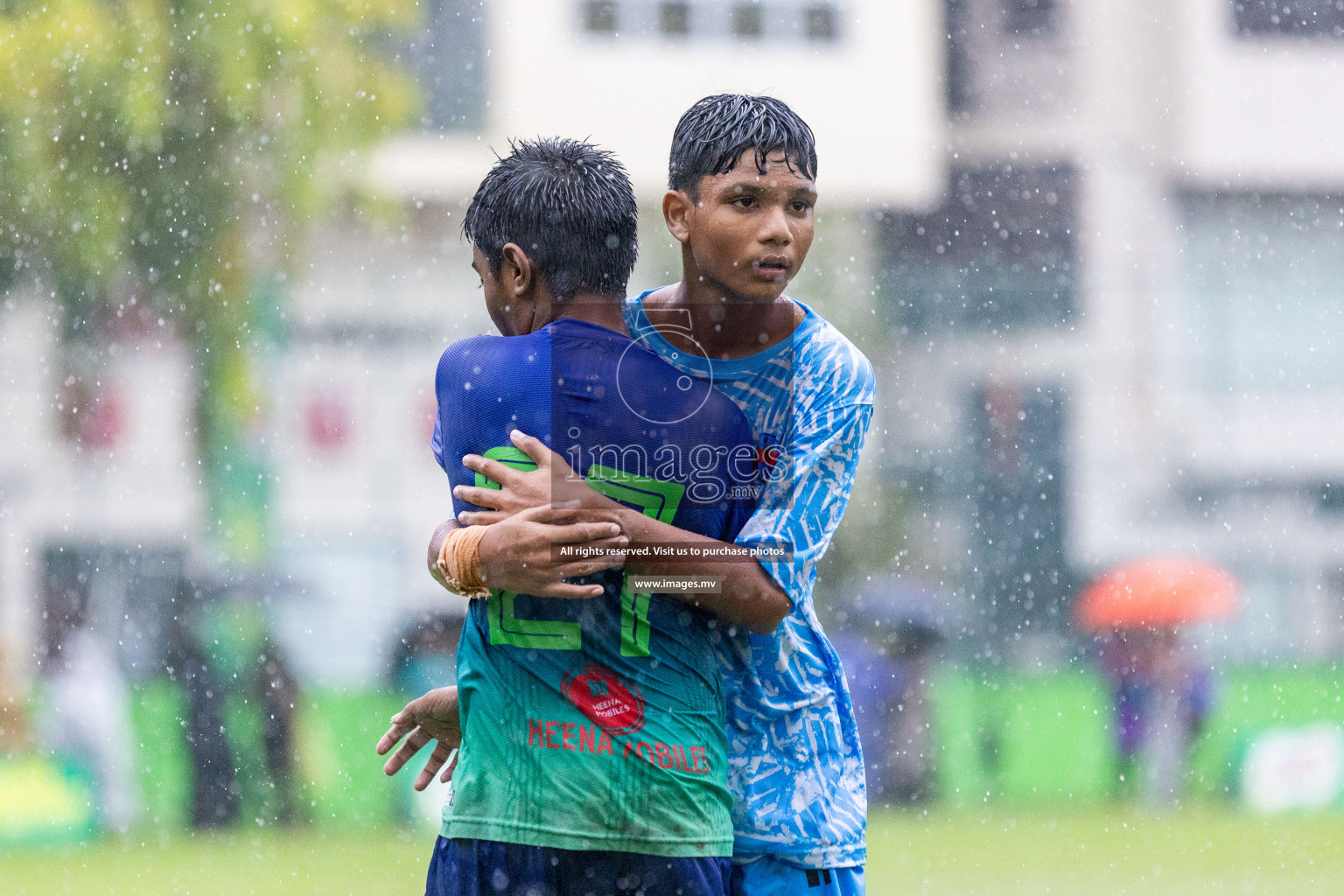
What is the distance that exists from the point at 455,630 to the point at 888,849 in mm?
3173

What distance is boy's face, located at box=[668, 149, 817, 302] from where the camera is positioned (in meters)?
1.76

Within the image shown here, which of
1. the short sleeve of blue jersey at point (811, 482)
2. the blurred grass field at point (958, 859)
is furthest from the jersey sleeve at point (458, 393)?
the blurred grass field at point (958, 859)

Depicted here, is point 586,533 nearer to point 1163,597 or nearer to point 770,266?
point 770,266

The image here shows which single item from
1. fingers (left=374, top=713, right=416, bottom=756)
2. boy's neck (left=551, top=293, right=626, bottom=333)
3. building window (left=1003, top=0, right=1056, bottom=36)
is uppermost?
building window (left=1003, top=0, right=1056, bottom=36)

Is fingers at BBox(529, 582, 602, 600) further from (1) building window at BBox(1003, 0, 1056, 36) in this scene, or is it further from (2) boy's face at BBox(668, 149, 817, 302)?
(1) building window at BBox(1003, 0, 1056, 36)

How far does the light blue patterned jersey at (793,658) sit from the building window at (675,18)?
10.1m

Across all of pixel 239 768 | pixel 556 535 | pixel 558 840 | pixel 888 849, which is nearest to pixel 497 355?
pixel 556 535

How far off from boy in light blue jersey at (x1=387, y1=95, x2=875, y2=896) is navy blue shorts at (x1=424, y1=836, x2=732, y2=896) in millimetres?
200

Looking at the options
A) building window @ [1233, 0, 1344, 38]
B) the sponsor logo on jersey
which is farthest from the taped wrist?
building window @ [1233, 0, 1344, 38]

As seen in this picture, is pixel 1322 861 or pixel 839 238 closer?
pixel 1322 861

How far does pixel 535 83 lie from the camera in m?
11.3

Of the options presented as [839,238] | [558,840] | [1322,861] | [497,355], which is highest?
[839,238]

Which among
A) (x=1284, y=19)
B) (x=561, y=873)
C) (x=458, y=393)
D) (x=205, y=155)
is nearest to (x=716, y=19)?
(x=205, y=155)

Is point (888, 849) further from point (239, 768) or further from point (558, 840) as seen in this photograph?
point (558, 840)
